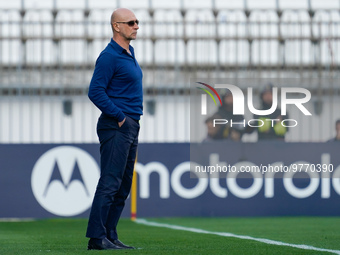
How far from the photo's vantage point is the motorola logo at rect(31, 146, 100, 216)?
1074 cm

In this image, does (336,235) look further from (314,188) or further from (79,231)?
(314,188)

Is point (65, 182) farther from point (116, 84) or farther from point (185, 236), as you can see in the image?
point (116, 84)

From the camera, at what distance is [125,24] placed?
5703 millimetres

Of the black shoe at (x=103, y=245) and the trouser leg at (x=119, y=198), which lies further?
the trouser leg at (x=119, y=198)

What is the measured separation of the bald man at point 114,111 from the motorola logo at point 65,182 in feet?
16.5

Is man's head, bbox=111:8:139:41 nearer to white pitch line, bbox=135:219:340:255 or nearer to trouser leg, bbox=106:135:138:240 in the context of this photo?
trouser leg, bbox=106:135:138:240

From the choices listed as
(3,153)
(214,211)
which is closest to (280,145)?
(214,211)

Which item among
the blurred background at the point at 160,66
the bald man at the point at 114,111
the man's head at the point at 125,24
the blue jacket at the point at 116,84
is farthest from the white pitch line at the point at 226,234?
the man's head at the point at 125,24

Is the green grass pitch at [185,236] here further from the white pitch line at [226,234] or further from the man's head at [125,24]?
the man's head at [125,24]

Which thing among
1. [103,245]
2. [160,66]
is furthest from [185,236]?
[160,66]

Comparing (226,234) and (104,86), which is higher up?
(104,86)

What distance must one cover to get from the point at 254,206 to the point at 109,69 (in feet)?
18.8

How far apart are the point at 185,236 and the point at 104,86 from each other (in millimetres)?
2067

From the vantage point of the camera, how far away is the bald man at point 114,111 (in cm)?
561
